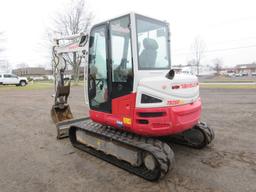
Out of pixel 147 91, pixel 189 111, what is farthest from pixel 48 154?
pixel 189 111

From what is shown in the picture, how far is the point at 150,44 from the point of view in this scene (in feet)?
12.9

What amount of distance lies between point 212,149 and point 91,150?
2.75 meters

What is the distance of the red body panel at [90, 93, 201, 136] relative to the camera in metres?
3.58

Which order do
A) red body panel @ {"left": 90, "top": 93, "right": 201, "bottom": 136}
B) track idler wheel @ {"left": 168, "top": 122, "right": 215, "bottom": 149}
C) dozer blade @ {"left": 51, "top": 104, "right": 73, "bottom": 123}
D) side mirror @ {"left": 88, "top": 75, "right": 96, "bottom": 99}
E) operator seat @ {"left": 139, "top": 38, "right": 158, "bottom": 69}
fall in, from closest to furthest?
red body panel @ {"left": 90, "top": 93, "right": 201, "bottom": 136} → operator seat @ {"left": 139, "top": 38, "right": 158, "bottom": 69} → side mirror @ {"left": 88, "top": 75, "right": 96, "bottom": 99} → track idler wheel @ {"left": 168, "top": 122, "right": 215, "bottom": 149} → dozer blade @ {"left": 51, "top": 104, "right": 73, "bottom": 123}

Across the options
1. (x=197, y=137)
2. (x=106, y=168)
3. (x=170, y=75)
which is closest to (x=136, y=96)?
(x=170, y=75)

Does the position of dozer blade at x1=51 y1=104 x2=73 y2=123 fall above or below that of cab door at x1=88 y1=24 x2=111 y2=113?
below

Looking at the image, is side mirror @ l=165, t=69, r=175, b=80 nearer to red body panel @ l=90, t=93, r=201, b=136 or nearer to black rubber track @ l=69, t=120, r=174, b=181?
red body panel @ l=90, t=93, r=201, b=136

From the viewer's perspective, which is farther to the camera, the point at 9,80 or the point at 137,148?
the point at 9,80

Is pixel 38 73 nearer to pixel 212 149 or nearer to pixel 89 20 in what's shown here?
pixel 89 20

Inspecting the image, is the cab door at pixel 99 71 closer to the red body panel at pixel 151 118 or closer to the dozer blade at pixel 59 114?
the red body panel at pixel 151 118

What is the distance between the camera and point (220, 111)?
9219mm

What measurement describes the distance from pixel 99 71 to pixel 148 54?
1.13m

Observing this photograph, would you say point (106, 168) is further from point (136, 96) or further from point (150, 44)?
point (150, 44)

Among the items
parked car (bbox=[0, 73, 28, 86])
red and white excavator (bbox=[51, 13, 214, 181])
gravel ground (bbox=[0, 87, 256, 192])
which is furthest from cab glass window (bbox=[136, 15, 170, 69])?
parked car (bbox=[0, 73, 28, 86])
